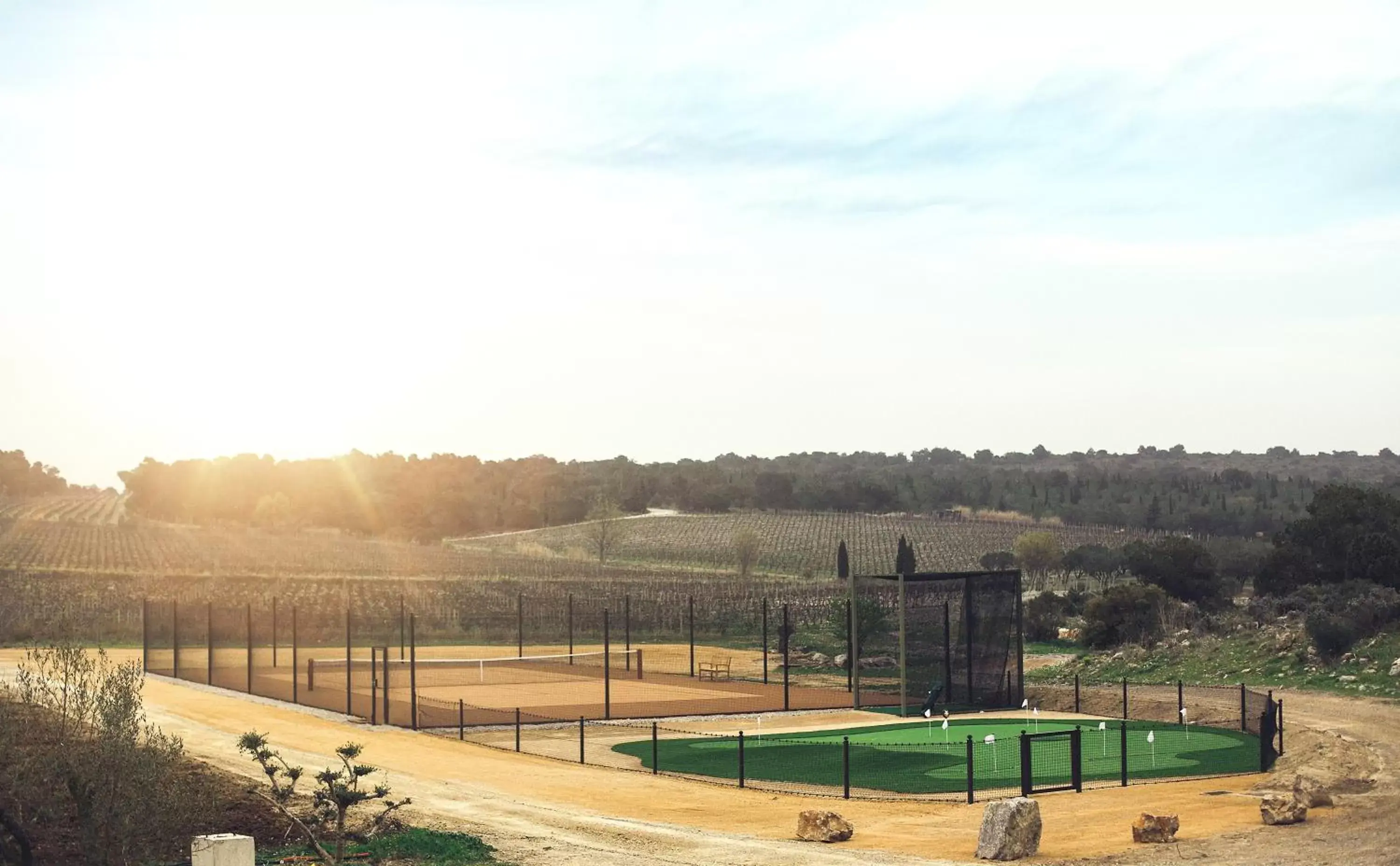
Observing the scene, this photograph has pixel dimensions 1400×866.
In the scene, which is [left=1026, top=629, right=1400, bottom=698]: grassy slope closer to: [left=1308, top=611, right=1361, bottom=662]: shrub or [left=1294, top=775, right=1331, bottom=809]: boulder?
[left=1308, top=611, right=1361, bottom=662]: shrub

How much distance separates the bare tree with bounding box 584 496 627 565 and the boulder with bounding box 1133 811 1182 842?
78.1 metres

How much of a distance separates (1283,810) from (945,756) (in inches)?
334

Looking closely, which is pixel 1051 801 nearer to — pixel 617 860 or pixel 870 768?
pixel 870 768

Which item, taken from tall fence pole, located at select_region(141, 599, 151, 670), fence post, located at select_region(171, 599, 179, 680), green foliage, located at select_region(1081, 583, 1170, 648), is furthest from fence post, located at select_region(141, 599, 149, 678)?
green foliage, located at select_region(1081, 583, 1170, 648)

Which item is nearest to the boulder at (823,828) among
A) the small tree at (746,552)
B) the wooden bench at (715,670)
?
the wooden bench at (715,670)

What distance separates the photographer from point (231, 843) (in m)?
14.2

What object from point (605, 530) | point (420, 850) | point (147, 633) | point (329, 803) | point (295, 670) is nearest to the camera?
point (420, 850)

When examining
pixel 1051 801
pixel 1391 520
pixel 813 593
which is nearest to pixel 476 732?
pixel 1051 801

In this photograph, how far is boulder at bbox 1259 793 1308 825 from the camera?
1898 cm

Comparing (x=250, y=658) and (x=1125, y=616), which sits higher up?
(x=1125, y=616)

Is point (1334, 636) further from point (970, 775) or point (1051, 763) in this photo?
point (970, 775)

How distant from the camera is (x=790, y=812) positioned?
69.9 ft

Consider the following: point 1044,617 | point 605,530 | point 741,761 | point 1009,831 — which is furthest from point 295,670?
point 605,530

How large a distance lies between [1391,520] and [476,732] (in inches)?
1266
